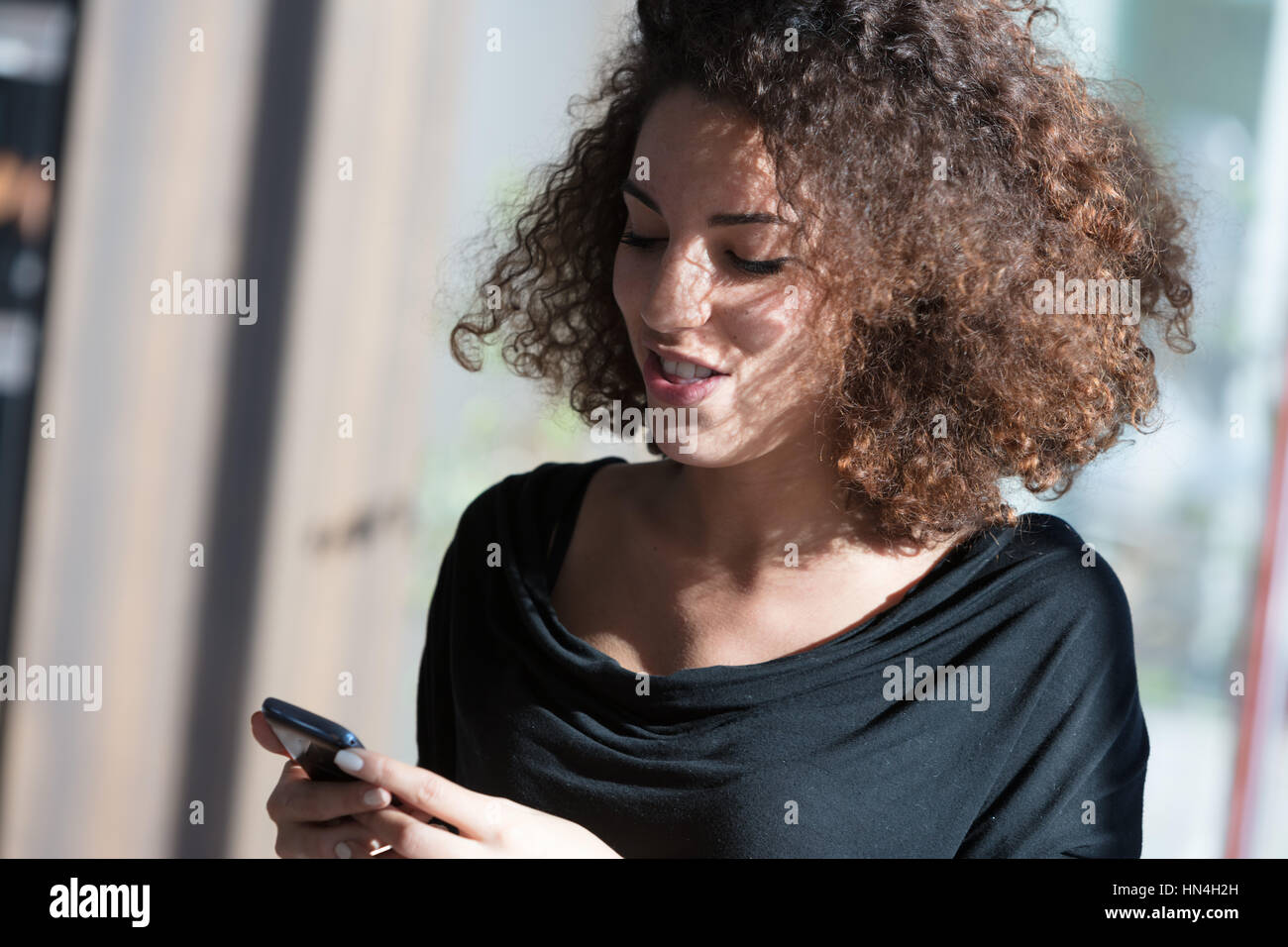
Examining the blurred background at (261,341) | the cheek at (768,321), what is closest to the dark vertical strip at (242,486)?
the blurred background at (261,341)

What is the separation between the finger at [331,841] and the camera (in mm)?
883

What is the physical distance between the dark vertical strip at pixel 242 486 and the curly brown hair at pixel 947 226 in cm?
99

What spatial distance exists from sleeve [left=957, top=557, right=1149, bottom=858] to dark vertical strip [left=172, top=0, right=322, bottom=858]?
54.6 inches

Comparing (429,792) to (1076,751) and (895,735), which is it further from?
(1076,751)

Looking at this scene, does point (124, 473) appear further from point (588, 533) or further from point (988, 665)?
point (988, 665)

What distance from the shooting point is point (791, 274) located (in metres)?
0.92

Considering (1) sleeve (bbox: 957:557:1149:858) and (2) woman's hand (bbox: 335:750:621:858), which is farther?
(1) sleeve (bbox: 957:557:1149:858)

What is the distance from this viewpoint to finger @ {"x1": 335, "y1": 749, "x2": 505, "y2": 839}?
0.81m

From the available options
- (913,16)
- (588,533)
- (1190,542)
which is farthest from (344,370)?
(1190,542)

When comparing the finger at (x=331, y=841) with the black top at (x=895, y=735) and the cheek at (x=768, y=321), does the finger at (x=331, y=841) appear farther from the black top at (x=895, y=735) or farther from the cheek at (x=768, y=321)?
the cheek at (x=768, y=321)

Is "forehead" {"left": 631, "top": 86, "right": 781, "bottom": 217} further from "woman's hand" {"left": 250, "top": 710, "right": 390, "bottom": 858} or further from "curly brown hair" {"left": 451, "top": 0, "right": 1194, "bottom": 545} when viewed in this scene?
"woman's hand" {"left": 250, "top": 710, "right": 390, "bottom": 858}

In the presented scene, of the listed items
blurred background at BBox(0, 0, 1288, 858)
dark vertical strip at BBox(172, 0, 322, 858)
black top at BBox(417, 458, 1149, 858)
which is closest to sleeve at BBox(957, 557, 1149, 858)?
black top at BBox(417, 458, 1149, 858)

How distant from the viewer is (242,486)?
1.90 meters

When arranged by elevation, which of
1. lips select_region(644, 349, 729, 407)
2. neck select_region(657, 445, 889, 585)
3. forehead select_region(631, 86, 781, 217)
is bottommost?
neck select_region(657, 445, 889, 585)
